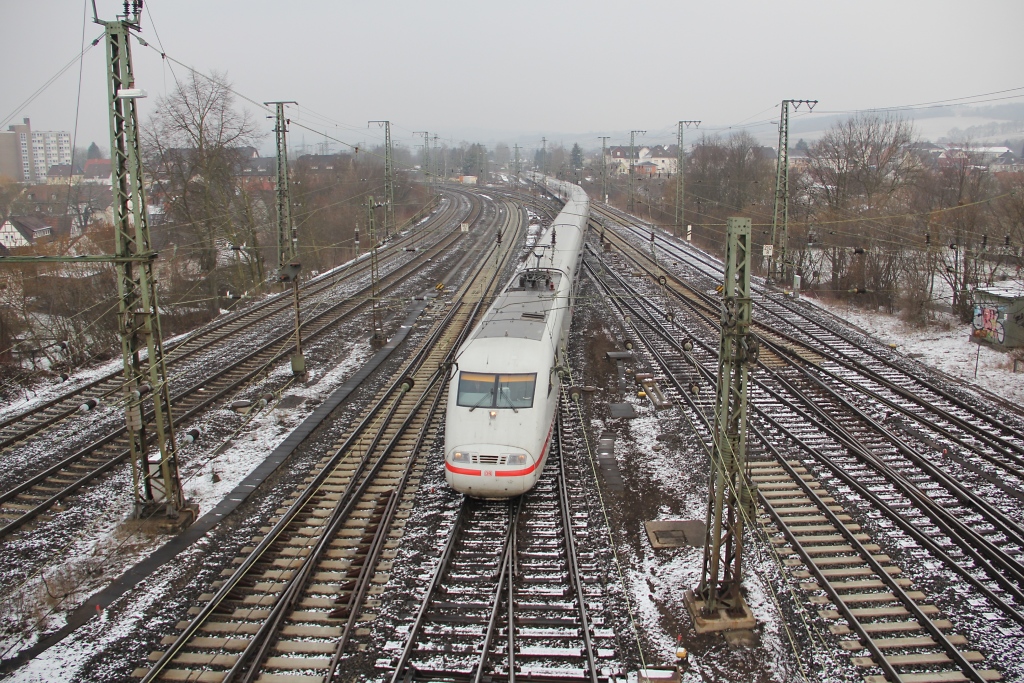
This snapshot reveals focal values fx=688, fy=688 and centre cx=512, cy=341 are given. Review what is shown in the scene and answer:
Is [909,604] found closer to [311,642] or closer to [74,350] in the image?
[311,642]

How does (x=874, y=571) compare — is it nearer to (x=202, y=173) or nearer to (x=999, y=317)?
(x=999, y=317)

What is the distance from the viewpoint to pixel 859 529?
38.6ft

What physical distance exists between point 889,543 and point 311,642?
9.23m

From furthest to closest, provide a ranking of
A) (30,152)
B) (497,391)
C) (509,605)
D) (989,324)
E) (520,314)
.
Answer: (30,152) → (989,324) → (520,314) → (497,391) → (509,605)

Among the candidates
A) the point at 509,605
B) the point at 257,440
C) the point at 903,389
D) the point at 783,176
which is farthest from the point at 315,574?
the point at 783,176

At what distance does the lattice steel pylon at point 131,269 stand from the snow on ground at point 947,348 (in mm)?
20331

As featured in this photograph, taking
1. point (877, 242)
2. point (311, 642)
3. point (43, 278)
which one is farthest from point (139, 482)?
point (877, 242)

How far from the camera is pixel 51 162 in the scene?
182 meters

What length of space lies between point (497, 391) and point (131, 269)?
666cm

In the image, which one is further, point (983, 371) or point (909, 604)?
point (983, 371)

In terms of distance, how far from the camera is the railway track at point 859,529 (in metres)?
8.96

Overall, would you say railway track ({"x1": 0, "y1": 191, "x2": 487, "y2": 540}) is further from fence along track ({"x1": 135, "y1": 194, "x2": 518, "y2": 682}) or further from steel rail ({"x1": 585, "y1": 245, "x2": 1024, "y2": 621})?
steel rail ({"x1": 585, "y1": 245, "x2": 1024, "y2": 621})

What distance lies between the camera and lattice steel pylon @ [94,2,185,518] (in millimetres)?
11117

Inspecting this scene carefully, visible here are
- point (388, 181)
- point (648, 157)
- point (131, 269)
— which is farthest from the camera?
point (648, 157)
